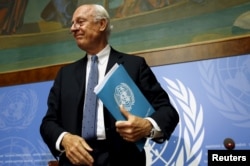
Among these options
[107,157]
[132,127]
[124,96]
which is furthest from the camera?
[107,157]

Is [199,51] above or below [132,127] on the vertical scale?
above

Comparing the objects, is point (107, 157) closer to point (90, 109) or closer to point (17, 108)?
point (90, 109)

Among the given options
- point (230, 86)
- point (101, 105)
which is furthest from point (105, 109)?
point (230, 86)

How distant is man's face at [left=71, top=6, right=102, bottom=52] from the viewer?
2.23 m

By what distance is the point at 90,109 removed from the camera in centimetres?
204

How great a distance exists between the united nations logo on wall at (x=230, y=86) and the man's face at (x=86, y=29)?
3.30 ft

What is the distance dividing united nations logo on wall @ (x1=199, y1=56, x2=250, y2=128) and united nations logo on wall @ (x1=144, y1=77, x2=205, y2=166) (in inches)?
6.1

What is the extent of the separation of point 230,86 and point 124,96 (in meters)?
1.19

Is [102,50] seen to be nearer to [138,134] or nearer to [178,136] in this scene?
[138,134]

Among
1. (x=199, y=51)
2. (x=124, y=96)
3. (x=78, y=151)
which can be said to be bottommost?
(x=78, y=151)

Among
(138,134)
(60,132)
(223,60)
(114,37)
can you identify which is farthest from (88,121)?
(114,37)

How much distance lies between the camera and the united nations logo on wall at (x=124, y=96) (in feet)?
5.98

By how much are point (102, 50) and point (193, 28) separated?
101 cm

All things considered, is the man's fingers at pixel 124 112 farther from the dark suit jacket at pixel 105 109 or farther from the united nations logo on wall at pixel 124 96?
the dark suit jacket at pixel 105 109
